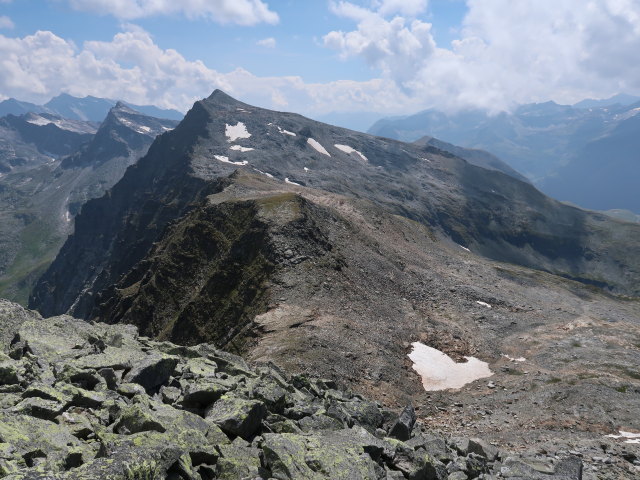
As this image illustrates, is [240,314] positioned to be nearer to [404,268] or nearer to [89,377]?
[404,268]

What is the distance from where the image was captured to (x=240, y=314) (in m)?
53.5

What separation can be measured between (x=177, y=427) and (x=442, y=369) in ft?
119

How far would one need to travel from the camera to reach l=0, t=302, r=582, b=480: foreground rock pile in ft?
39.0

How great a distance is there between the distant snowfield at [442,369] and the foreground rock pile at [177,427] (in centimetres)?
Result: 1934

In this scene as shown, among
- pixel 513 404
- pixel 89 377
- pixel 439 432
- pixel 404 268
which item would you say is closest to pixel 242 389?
pixel 89 377

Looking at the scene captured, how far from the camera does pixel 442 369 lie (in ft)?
149

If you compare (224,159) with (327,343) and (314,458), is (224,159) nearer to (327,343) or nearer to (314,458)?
(327,343)

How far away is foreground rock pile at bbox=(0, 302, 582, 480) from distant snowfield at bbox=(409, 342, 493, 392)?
63.5 feet

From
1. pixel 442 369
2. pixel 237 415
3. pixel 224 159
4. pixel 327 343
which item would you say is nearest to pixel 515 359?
pixel 442 369

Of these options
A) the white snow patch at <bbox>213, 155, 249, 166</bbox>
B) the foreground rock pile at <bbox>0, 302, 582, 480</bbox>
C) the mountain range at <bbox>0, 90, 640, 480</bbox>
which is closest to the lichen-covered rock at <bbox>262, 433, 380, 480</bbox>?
the foreground rock pile at <bbox>0, 302, 582, 480</bbox>

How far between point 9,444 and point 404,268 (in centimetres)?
6354

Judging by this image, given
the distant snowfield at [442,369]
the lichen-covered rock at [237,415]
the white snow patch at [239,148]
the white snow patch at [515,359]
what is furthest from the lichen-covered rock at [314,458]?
the white snow patch at [239,148]

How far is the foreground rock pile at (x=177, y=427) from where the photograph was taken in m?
11.9

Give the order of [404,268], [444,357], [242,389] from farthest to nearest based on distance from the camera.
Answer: [404,268]
[444,357]
[242,389]
